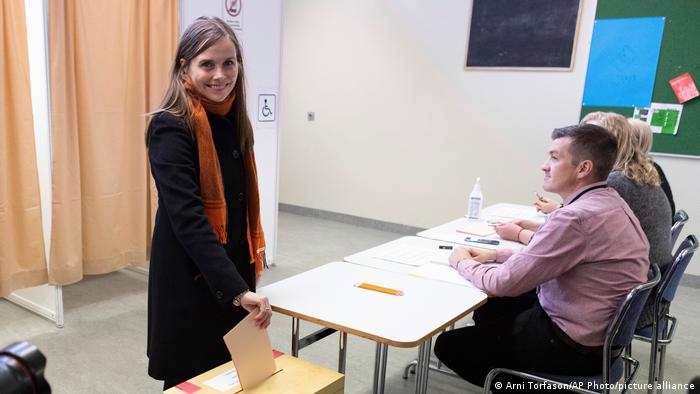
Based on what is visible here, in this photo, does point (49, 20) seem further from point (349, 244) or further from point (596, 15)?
point (596, 15)

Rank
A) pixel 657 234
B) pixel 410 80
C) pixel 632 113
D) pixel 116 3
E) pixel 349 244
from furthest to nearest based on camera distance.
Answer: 1. pixel 410 80
2. pixel 349 244
3. pixel 632 113
4. pixel 116 3
5. pixel 657 234

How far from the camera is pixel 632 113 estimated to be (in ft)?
13.4

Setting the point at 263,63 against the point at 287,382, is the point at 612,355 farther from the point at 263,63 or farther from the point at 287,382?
the point at 263,63

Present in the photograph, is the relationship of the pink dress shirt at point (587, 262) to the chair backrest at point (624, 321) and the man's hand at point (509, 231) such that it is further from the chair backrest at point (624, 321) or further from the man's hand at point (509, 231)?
the man's hand at point (509, 231)

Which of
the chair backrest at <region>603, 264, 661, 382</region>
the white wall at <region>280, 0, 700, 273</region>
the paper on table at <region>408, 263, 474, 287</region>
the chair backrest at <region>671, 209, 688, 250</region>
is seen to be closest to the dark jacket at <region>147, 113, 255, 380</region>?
the paper on table at <region>408, 263, 474, 287</region>

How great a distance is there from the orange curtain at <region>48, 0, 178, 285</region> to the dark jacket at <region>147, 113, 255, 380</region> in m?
1.76

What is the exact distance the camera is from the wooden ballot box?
47.9 inches

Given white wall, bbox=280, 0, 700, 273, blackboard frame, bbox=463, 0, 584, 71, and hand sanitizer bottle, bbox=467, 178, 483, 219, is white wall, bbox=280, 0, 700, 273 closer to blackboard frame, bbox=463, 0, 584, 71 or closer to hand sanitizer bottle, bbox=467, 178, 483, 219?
blackboard frame, bbox=463, 0, 584, 71

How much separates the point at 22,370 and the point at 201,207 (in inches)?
36.0

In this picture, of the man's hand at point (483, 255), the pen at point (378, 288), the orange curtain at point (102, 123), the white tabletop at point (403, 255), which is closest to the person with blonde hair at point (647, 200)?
the man's hand at point (483, 255)

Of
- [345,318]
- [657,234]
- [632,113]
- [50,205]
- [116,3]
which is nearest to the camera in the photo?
[345,318]

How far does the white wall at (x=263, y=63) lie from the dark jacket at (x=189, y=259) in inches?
82.6

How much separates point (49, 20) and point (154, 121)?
1787 millimetres

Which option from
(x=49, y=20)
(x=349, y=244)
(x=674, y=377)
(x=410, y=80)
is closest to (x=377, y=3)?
(x=410, y=80)
